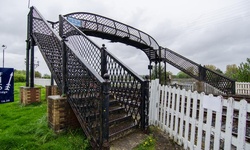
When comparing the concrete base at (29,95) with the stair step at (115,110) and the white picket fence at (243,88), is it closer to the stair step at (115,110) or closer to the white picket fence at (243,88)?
the stair step at (115,110)

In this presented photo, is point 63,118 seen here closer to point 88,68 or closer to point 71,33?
point 88,68

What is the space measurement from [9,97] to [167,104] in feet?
11.0

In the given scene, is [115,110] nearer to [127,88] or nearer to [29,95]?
[127,88]

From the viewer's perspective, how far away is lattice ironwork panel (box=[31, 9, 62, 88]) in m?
3.89

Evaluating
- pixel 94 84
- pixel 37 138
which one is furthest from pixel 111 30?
pixel 37 138

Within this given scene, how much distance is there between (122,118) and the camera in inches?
131

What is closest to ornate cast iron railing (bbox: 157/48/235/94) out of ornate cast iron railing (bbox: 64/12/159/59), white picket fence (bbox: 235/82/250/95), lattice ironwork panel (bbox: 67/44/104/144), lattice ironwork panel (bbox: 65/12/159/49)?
ornate cast iron railing (bbox: 64/12/159/59)

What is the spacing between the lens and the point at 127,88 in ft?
11.9

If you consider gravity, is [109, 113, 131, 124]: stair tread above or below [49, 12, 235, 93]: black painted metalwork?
below

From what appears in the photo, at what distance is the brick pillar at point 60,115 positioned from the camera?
292 cm

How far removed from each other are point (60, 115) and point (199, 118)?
2.74 m

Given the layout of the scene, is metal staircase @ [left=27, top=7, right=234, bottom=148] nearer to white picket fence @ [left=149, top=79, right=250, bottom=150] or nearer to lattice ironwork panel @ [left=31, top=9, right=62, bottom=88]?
lattice ironwork panel @ [left=31, top=9, right=62, bottom=88]

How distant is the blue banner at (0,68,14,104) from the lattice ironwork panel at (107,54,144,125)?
7.28ft

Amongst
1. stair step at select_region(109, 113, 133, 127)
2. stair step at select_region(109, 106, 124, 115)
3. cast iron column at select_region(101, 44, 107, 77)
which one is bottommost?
stair step at select_region(109, 113, 133, 127)
